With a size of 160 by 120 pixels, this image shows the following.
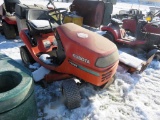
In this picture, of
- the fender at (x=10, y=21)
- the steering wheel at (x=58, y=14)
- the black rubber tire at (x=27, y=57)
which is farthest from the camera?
the fender at (x=10, y=21)

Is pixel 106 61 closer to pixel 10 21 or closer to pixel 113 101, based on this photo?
pixel 113 101

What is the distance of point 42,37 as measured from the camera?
3.80 m

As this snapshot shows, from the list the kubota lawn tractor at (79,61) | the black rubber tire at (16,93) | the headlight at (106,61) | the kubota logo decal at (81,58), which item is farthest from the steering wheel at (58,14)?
the black rubber tire at (16,93)

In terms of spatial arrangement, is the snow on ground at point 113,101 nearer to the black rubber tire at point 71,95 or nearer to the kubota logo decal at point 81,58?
the black rubber tire at point 71,95

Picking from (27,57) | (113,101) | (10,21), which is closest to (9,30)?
(10,21)

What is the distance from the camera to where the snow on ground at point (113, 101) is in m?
2.55

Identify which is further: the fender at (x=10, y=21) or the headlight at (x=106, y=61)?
the fender at (x=10, y=21)

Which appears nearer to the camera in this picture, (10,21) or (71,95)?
(71,95)

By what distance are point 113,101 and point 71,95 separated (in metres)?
0.83

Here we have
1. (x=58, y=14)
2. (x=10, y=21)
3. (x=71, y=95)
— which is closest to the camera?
(x=71, y=95)

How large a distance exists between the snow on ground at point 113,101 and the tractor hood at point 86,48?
→ 2.16 ft

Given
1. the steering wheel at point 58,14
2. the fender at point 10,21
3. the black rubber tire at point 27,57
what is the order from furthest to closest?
the fender at point 10,21 < the black rubber tire at point 27,57 < the steering wheel at point 58,14

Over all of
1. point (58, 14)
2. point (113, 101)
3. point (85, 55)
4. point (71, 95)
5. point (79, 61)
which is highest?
point (58, 14)

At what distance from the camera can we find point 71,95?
248 cm
